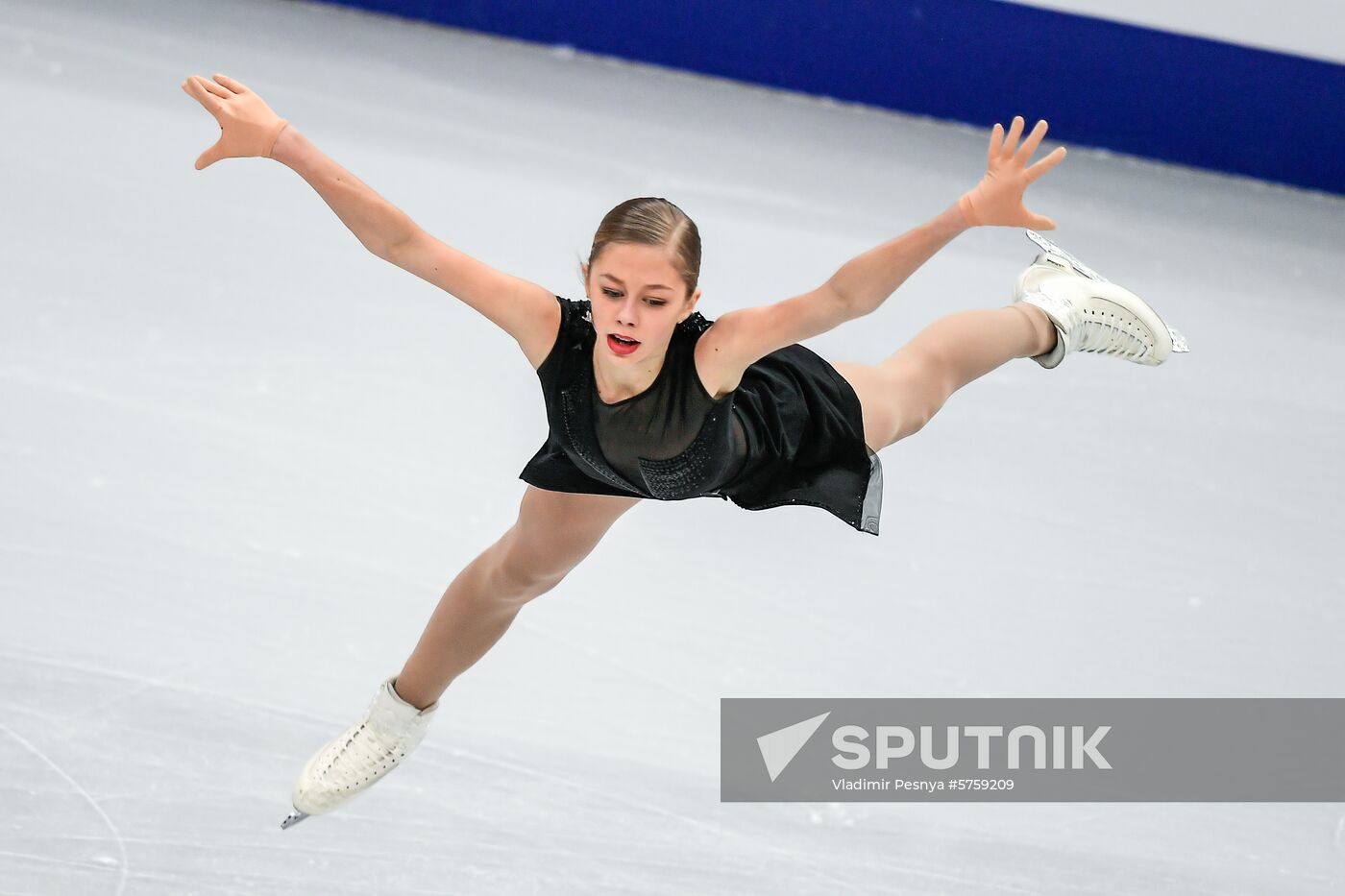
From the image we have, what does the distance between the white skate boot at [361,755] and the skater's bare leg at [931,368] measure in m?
0.81

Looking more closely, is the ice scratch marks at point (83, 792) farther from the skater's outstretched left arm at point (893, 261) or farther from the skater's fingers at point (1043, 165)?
the skater's fingers at point (1043, 165)

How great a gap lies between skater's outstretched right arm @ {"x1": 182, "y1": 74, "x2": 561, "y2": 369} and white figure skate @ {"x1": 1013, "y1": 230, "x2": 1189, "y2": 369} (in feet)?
3.35

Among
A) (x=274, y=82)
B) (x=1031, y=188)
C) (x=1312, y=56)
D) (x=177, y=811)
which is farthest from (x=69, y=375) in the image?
(x=1312, y=56)

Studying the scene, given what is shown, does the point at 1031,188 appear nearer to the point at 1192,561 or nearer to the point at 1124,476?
the point at 1124,476

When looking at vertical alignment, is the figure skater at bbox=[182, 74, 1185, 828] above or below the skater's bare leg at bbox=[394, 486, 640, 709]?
above

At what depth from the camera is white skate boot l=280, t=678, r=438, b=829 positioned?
7.07ft

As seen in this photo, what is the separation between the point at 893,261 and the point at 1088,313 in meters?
1.01

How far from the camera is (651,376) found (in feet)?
6.21

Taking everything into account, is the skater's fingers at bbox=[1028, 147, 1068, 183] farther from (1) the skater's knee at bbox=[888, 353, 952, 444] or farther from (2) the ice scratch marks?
(2) the ice scratch marks

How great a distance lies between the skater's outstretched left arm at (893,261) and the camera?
62.6 inches

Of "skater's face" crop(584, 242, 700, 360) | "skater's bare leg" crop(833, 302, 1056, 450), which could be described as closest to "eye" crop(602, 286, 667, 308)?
"skater's face" crop(584, 242, 700, 360)

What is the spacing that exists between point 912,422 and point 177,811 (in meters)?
1.27

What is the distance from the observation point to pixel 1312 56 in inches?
219

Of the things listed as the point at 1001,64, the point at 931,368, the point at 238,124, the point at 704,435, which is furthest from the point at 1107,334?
the point at 1001,64
